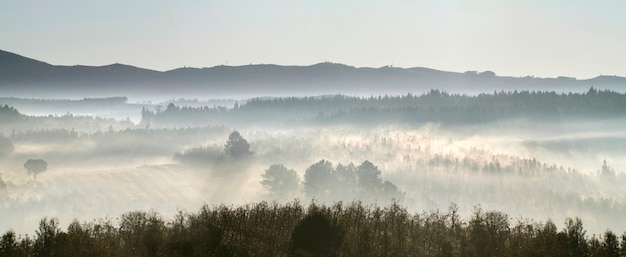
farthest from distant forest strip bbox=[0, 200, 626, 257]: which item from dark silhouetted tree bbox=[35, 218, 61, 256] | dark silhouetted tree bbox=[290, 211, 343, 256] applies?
A: dark silhouetted tree bbox=[35, 218, 61, 256]

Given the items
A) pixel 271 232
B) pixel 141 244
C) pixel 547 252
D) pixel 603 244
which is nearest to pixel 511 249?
pixel 547 252

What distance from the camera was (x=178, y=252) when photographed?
3068 inches

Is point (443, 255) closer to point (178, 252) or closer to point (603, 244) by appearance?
point (603, 244)

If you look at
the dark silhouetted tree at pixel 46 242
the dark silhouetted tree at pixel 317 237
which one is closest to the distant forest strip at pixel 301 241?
the dark silhouetted tree at pixel 317 237

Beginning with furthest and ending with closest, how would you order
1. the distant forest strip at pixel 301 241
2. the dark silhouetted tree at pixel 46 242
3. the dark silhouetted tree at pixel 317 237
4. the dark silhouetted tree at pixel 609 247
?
1. the dark silhouetted tree at pixel 317 237
2. the dark silhouetted tree at pixel 46 242
3. the distant forest strip at pixel 301 241
4. the dark silhouetted tree at pixel 609 247

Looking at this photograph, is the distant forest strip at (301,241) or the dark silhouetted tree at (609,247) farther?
the distant forest strip at (301,241)

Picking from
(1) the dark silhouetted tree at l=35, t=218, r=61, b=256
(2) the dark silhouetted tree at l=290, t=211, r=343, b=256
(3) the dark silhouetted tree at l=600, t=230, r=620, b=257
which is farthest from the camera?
(2) the dark silhouetted tree at l=290, t=211, r=343, b=256

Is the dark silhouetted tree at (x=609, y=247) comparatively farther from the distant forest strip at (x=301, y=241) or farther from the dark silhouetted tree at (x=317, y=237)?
the dark silhouetted tree at (x=317, y=237)

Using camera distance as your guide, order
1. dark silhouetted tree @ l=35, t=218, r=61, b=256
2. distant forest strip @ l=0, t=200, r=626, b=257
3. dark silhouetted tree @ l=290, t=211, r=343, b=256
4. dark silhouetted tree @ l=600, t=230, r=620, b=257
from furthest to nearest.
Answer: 1. dark silhouetted tree @ l=290, t=211, r=343, b=256
2. dark silhouetted tree @ l=35, t=218, r=61, b=256
3. distant forest strip @ l=0, t=200, r=626, b=257
4. dark silhouetted tree @ l=600, t=230, r=620, b=257

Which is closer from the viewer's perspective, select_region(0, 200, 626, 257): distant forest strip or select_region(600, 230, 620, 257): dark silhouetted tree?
select_region(600, 230, 620, 257): dark silhouetted tree

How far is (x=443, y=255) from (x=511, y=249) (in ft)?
33.3

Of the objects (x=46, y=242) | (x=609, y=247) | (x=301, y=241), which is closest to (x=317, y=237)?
(x=301, y=241)

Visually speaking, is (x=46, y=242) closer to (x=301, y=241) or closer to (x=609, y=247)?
(x=301, y=241)

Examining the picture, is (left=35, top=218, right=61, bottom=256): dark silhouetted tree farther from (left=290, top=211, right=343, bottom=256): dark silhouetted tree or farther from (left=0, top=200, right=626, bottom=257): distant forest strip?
(left=290, top=211, right=343, bottom=256): dark silhouetted tree
